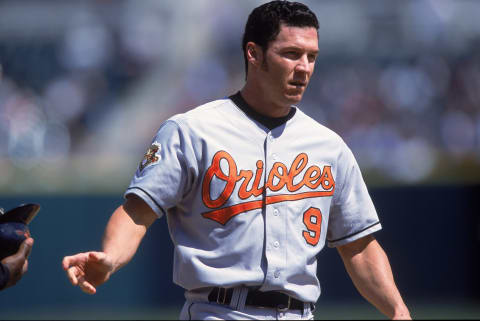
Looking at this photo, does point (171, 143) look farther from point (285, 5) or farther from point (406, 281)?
point (406, 281)

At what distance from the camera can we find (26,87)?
34.1 ft

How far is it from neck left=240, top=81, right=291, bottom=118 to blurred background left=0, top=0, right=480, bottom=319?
5.51 m

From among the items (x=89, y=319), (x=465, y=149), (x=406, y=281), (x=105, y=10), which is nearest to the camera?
(x=89, y=319)

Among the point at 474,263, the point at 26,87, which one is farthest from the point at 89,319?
the point at 474,263

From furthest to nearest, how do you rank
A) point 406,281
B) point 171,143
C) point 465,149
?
point 465,149 < point 406,281 < point 171,143

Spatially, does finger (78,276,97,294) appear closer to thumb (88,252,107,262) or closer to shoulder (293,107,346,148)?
thumb (88,252,107,262)

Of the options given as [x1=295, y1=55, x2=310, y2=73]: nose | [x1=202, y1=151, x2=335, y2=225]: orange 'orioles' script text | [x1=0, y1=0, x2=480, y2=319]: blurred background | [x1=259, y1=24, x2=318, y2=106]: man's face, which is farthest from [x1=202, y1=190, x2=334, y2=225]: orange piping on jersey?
[x1=0, y1=0, x2=480, y2=319]: blurred background

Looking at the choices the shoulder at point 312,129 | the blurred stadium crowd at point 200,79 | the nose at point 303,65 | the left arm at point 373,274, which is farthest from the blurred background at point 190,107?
the nose at point 303,65

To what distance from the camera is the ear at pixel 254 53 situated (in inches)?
142

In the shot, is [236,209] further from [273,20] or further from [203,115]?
[273,20]

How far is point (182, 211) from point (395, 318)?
939 mm

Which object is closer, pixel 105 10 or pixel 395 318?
pixel 395 318

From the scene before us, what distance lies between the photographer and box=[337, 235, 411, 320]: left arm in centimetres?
360

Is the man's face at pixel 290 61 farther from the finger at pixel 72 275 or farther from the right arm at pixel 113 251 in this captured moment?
the finger at pixel 72 275
